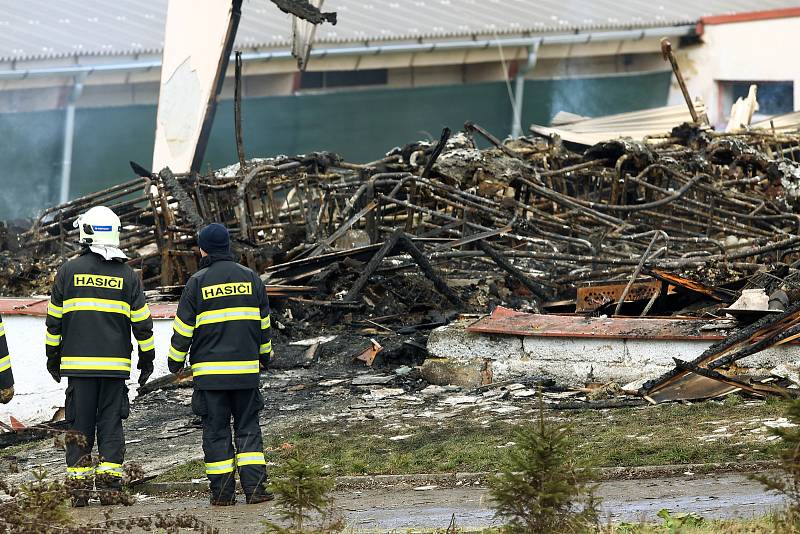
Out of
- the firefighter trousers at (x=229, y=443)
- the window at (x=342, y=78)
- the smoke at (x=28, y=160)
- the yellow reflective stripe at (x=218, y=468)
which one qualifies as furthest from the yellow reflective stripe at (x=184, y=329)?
the window at (x=342, y=78)

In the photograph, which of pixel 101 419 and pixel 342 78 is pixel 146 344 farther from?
pixel 342 78

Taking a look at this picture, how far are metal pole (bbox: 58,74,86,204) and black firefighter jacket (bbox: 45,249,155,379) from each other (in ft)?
50.6

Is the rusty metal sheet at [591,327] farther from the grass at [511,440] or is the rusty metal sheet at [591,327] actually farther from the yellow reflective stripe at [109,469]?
the yellow reflective stripe at [109,469]

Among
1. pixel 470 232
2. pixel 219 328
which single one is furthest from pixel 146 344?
pixel 470 232

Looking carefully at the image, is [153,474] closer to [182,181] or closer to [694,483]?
[694,483]

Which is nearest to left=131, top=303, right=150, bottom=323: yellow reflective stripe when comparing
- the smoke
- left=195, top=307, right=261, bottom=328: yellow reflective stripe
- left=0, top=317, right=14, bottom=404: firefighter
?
left=195, top=307, right=261, bottom=328: yellow reflective stripe

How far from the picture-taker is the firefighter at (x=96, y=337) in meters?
7.73

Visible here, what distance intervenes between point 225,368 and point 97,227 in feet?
4.20

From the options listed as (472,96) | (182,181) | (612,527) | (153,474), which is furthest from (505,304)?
(472,96)

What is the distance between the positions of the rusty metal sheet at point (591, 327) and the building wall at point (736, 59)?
64.0ft

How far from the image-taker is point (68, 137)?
74.8 ft

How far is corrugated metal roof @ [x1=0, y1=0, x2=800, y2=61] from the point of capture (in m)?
23.0

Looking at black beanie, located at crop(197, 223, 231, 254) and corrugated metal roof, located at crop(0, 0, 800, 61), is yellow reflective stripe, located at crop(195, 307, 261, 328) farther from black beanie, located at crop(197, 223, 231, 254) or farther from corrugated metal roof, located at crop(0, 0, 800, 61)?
corrugated metal roof, located at crop(0, 0, 800, 61)

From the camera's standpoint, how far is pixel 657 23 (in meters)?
29.0
